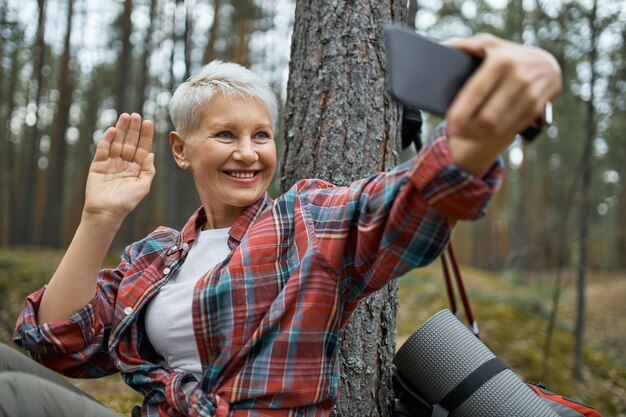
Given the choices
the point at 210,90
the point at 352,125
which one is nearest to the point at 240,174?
the point at 210,90

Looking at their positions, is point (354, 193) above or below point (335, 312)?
above

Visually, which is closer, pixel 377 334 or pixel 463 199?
pixel 463 199

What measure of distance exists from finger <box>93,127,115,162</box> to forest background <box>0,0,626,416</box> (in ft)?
3.14

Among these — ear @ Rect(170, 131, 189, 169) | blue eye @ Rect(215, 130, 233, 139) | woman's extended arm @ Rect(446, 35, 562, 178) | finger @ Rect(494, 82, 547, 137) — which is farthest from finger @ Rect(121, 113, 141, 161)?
finger @ Rect(494, 82, 547, 137)

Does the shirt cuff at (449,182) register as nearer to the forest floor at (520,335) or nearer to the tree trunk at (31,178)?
the forest floor at (520,335)

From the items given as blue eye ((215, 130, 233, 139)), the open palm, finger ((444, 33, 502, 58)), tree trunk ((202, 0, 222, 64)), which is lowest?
the open palm

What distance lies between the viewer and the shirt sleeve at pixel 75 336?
184 centimetres

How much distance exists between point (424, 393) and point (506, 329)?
5.17 meters

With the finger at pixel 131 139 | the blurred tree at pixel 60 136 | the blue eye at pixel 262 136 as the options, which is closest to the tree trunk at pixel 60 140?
the blurred tree at pixel 60 136

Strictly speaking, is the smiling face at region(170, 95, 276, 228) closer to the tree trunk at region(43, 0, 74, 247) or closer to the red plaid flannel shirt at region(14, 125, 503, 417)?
the red plaid flannel shirt at region(14, 125, 503, 417)

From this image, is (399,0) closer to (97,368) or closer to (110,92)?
(97,368)

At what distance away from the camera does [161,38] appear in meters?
15.7

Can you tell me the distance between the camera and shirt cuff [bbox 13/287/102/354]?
1.83 metres

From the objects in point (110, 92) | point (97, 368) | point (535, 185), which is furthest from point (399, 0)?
point (535, 185)
